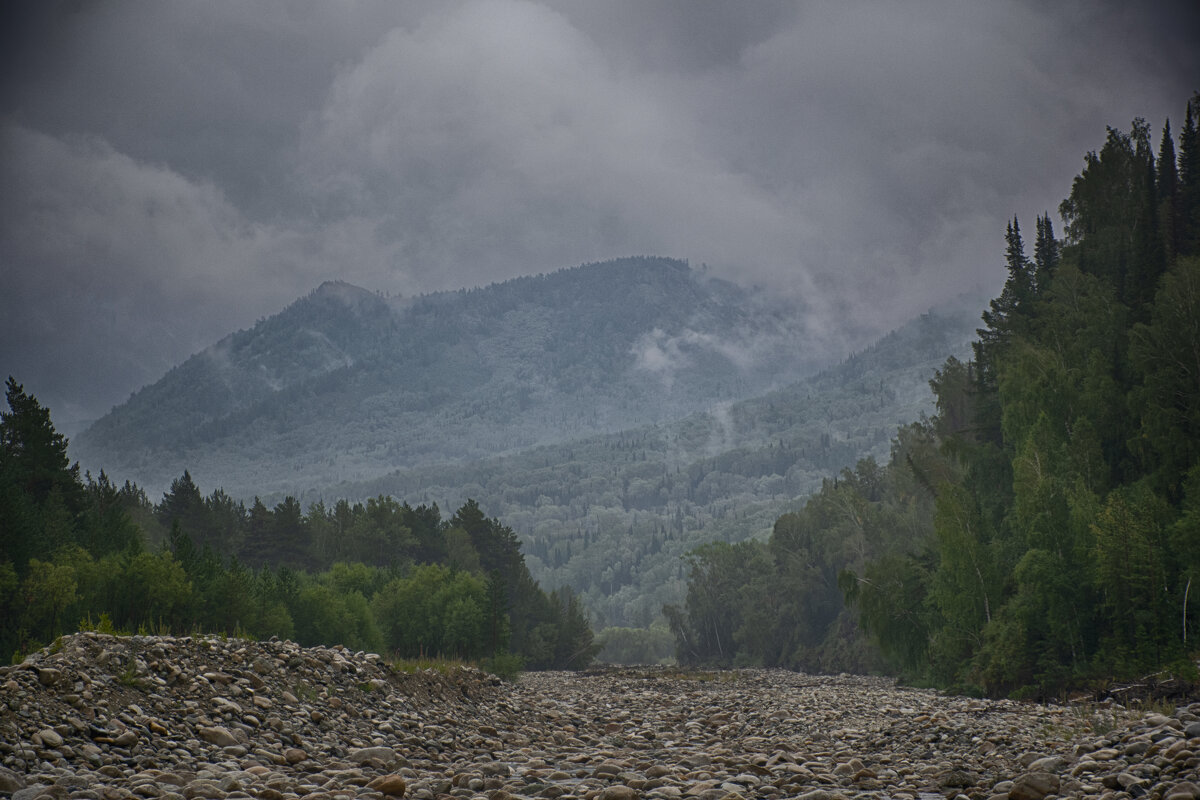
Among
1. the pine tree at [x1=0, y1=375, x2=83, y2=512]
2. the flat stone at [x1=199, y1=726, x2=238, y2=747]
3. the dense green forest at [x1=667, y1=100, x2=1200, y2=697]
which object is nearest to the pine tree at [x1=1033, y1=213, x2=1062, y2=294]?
the dense green forest at [x1=667, y1=100, x2=1200, y2=697]

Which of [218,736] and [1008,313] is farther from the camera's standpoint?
[1008,313]

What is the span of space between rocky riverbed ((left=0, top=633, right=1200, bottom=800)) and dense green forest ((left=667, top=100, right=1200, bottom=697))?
15.2 meters

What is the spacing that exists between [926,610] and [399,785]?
187 ft

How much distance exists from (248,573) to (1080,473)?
198ft

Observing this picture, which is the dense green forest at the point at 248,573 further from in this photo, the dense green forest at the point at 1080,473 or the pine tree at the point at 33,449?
the dense green forest at the point at 1080,473

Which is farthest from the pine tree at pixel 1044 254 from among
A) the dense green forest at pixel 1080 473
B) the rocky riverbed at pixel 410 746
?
the rocky riverbed at pixel 410 746

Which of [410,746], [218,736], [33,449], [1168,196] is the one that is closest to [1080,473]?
[1168,196]

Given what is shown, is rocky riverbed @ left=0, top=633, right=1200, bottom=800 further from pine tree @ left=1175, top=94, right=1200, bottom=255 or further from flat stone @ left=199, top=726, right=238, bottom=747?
pine tree @ left=1175, top=94, right=1200, bottom=255

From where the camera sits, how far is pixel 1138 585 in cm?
3853

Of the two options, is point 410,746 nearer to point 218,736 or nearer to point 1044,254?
point 218,736

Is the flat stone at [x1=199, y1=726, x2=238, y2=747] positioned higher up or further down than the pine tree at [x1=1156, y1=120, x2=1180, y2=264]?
further down

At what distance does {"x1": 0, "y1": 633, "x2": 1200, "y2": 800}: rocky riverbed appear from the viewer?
13.5m

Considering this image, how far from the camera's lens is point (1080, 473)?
162 ft

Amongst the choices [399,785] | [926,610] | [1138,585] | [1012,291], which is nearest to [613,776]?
[399,785]
